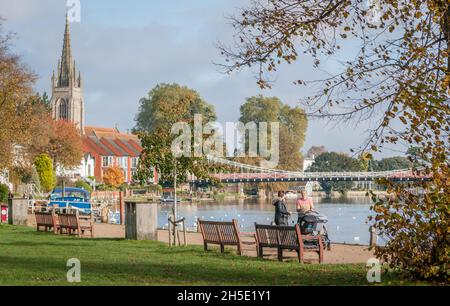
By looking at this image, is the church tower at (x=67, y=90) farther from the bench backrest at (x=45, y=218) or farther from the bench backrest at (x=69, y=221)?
the bench backrest at (x=69, y=221)

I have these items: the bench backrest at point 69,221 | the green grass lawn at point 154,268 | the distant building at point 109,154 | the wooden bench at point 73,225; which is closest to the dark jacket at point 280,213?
the green grass lawn at point 154,268

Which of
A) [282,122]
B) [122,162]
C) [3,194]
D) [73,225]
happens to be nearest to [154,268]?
[73,225]

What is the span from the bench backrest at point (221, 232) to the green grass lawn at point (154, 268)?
297 millimetres

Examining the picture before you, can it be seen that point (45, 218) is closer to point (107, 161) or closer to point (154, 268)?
point (154, 268)

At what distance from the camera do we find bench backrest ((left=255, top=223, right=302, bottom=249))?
14.8m

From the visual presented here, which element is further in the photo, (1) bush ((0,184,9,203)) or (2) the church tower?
(2) the church tower

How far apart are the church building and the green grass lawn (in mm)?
62263

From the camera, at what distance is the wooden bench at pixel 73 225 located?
21578 mm

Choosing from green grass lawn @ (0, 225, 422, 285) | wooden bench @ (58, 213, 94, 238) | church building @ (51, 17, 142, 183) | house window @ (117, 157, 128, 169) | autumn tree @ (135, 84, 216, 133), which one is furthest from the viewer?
house window @ (117, 157, 128, 169)

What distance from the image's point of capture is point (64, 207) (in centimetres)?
3472

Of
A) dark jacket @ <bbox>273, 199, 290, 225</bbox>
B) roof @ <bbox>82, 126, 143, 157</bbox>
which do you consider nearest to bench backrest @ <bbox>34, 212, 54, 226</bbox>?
dark jacket @ <bbox>273, 199, 290, 225</bbox>

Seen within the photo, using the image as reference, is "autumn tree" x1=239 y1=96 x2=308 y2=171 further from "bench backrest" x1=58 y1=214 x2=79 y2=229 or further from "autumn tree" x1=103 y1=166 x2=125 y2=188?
"bench backrest" x1=58 y1=214 x2=79 y2=229

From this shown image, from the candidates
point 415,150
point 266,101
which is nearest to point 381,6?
point 415,150
